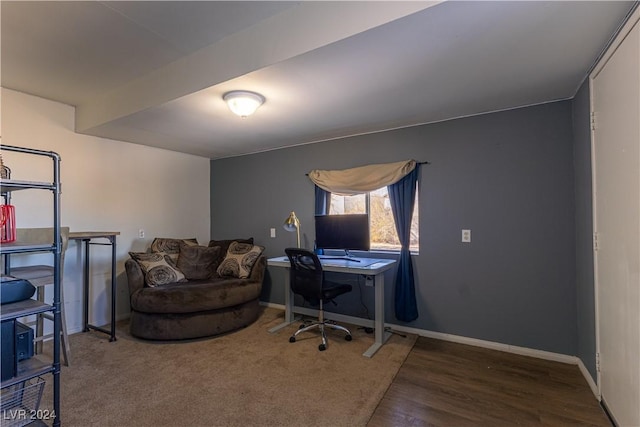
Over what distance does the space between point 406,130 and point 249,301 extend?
254 cm

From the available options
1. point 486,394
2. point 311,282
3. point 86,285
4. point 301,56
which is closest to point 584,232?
point 486,394

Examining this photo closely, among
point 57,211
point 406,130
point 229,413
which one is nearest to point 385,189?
point 406,130

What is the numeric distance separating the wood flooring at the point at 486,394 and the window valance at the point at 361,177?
1739 millimetres

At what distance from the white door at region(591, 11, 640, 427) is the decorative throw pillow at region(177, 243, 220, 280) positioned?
367cm

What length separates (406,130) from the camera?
3318 millimetres

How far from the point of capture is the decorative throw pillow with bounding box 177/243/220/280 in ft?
12.3

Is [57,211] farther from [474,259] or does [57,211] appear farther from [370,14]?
[474,259]

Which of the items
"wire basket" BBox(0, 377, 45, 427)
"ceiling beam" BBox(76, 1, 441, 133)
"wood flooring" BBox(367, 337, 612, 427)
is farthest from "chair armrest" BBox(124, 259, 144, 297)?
"wood flooring" BBox(367, 337, 612, 427)

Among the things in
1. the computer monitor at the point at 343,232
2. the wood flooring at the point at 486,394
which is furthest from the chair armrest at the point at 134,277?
the wood flooring at the point at 486,394

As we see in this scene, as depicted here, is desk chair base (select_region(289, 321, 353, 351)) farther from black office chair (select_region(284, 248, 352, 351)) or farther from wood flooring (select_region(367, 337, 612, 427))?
wood flooring (select_region(367, 337, 612, 427))

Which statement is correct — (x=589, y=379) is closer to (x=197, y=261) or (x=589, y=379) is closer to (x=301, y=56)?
(x=301, y=56)

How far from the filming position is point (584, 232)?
232cm

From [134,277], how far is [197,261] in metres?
0.72

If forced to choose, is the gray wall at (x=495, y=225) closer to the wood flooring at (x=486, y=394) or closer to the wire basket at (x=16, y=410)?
the wood flooring at (x=486, y=394)
